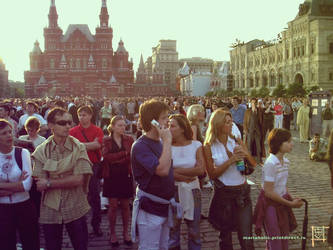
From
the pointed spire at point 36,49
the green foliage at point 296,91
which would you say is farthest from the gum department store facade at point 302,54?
the pointed spire at point 36,49

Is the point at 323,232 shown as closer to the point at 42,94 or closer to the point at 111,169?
the point at 111,169

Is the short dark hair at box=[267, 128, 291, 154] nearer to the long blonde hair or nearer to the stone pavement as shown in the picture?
the long blonde hair

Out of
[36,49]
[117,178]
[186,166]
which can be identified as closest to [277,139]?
[186,166]

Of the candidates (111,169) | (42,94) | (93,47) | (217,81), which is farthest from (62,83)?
(111,169)

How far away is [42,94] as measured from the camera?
8081cm

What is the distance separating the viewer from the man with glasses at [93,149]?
5.59 metres

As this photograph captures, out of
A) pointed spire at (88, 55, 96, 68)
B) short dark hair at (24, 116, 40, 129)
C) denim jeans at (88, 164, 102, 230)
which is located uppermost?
pointed spire at (88, 55, 96, 68)

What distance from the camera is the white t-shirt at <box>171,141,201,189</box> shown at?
13.8 feet

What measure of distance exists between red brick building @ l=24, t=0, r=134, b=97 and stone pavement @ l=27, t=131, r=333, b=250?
74955mm

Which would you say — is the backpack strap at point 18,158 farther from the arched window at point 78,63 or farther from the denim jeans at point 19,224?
the arched window at point 78,63

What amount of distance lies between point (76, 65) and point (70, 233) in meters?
85.2

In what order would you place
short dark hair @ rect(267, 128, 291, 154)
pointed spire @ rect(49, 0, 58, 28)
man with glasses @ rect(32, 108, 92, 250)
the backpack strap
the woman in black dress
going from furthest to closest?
1. pointed spire @ rect(49, 0, 58, 28)
2. the woman in black dress
3. short dark hair @ rect(267, 128, 291, 154)
4. the backpack strap
5. man with glasses @ rect(32, 108, 92, 250)

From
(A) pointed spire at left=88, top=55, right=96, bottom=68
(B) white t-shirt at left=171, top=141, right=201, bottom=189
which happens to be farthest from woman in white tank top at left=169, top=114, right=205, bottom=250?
(A) pointed spire at left=88, top=55, right=96, bottom=68

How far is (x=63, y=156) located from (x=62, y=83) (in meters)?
82.6
